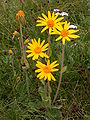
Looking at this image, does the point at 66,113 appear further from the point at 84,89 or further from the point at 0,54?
the point at 0,54

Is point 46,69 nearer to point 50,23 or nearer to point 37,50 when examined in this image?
point 37,50

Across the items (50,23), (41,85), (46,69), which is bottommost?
(41,85)

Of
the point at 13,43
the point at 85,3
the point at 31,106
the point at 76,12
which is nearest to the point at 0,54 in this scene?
the point at 13,43

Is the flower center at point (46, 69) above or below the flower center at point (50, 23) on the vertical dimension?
below

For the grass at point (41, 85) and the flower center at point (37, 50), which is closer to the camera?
the flower center at point (37, 50)

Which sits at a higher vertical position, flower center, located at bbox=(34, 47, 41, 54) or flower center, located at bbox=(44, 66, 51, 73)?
flower center, located at bbox=(34, 47, 41, 54)

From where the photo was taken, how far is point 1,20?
2160 mm

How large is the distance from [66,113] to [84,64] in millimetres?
424

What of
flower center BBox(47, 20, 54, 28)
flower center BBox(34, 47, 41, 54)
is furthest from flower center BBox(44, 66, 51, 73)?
flower center BBox(47, 20, 54, 28)

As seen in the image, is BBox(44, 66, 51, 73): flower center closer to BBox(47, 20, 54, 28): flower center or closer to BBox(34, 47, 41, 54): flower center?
BBox(34, 47, 41, 54): flower center

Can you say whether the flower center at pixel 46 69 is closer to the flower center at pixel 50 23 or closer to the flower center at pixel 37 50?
the flower center at pixel 37 50

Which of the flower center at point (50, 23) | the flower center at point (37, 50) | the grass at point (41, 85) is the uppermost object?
the flower center at point (50, 23)

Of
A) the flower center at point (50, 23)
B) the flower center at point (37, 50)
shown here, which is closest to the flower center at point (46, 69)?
the flower center at point (37, 50)

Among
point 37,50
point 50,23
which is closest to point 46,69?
point 37,50
